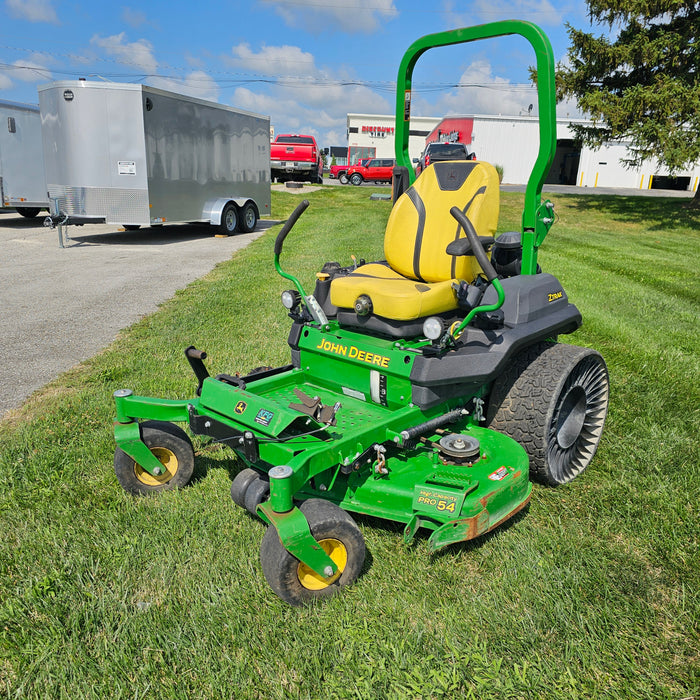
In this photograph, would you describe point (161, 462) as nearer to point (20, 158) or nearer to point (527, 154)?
point (20, 158)

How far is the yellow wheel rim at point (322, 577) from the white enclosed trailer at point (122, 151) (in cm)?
1068

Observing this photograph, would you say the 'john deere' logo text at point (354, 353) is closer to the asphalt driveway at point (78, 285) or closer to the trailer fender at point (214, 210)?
the asphalt driveway at point (78, 285)

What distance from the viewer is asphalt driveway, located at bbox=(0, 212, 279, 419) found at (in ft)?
18.2

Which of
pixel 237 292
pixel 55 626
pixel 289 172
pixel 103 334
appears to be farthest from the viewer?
pixel 289 172

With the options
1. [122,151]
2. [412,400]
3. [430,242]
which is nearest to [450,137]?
[122,151]

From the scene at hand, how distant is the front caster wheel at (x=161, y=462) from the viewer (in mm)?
3156

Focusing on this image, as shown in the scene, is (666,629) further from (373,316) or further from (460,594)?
(373,316)

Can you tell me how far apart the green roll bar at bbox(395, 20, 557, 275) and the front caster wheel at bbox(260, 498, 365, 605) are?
2.10 metres

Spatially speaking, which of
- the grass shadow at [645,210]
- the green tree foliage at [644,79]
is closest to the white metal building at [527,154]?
the grass shadow at [645,210]

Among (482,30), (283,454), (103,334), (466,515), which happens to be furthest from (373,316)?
(103,334)

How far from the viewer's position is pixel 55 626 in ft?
7.53

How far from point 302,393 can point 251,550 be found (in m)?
0.96

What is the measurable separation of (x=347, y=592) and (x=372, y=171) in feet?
106

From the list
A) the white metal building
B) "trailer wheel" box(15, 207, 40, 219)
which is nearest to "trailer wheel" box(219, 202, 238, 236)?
"trailer wheel" box(15, 207, 40, 219)
